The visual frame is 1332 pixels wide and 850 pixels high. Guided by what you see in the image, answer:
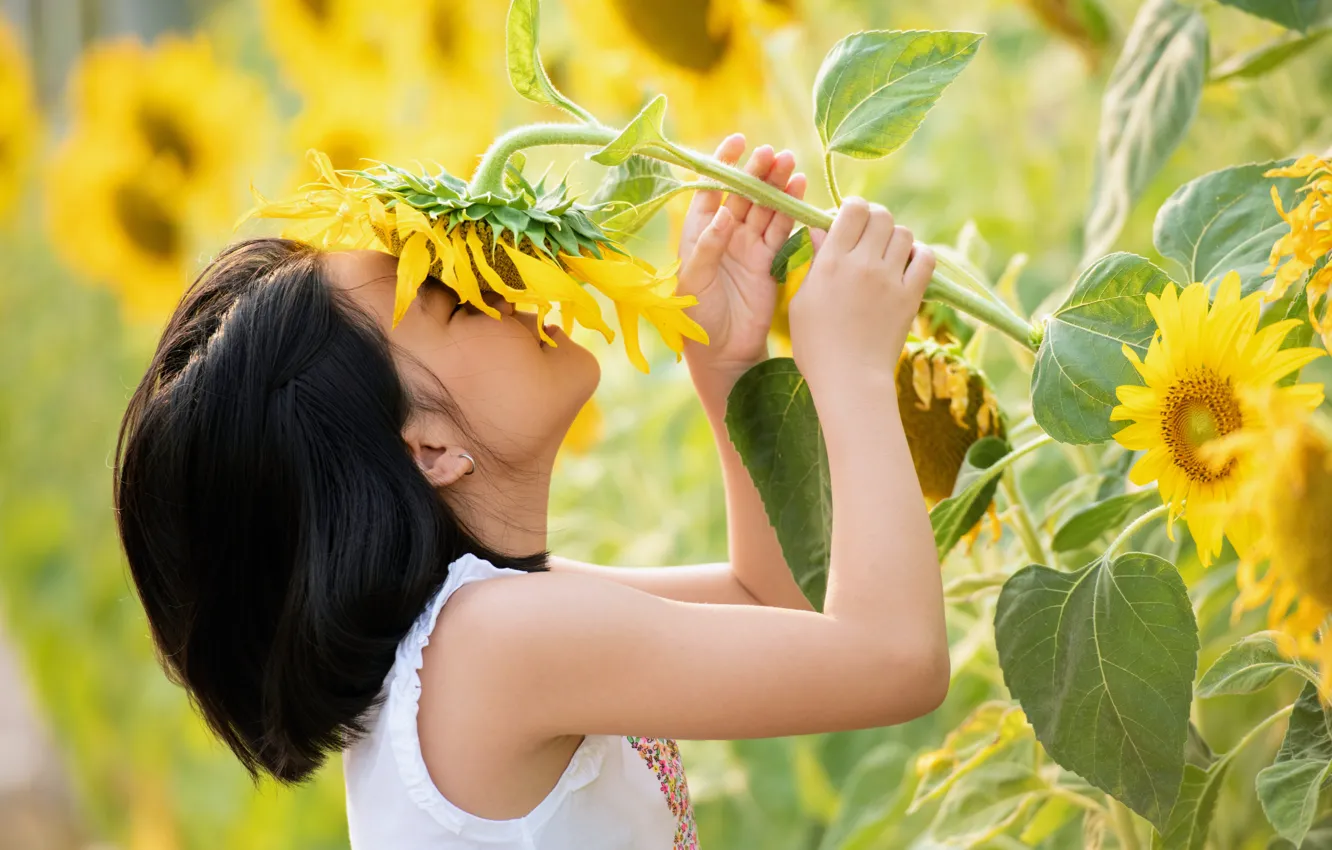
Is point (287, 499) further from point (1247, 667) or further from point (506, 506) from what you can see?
point (1247, 667)

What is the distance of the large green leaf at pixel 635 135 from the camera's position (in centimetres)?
47

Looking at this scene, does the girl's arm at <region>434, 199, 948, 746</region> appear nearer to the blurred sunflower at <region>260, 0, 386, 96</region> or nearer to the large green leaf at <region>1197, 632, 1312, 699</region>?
the large green leaf at <region>1197, 632, 1312, 699</region>

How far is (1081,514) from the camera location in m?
0.55

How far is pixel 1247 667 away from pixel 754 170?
0.28 meters

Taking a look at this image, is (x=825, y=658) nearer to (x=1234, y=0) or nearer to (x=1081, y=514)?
(x=1081, y=514)

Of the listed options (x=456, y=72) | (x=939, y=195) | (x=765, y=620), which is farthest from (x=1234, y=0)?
(x=456, y=72)

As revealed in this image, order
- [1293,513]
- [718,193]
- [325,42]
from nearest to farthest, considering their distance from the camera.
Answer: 1. [1293,513]
2. [718,193]
3. [325,42]

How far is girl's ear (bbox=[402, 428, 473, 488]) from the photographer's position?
0.60 meters

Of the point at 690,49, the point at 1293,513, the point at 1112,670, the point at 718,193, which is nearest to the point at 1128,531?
the point at 1112,670

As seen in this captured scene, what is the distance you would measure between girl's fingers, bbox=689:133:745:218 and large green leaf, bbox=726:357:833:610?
3.8 inches

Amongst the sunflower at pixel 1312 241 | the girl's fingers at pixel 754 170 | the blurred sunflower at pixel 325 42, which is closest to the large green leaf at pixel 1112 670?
the sunflower at pixel 1312 241

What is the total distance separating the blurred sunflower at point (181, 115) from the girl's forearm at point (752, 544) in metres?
0.95

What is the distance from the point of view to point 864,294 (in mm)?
540

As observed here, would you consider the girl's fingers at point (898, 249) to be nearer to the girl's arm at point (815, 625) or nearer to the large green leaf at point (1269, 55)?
the girl's arm at point (815, 625)
